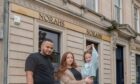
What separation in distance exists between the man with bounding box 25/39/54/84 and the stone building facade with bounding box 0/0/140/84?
4.89m

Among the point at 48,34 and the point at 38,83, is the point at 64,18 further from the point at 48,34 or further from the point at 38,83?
the point at 38,83

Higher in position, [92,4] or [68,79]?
[92,4]

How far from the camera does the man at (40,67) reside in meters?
5.67

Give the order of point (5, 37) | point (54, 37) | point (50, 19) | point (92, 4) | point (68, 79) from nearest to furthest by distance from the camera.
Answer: point (68, 79)
point (5, 37)
point (50, 19)
point (54, 37)
point (92, 4)

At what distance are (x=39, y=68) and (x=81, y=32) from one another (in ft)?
33.1

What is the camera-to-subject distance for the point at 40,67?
578cm

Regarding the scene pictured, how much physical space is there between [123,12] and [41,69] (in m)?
16.5

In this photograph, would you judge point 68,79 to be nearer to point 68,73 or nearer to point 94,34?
point 68,73

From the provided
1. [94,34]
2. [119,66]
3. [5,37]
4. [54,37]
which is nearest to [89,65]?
[5,37]

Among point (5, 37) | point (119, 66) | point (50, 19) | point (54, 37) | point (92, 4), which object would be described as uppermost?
point (92, 4)

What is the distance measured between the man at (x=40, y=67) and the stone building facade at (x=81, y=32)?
4.89 m

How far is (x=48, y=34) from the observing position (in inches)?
523

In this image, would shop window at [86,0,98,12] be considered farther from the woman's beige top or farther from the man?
the man

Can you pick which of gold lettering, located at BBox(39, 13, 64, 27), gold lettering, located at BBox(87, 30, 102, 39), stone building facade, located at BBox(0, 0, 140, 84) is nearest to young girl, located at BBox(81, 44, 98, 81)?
stone building facade, located at BBox(0, 0, 140, 84)
